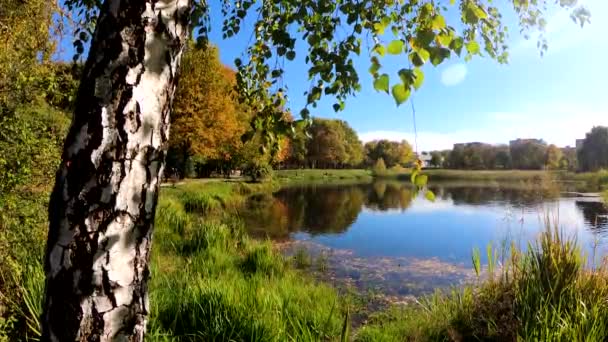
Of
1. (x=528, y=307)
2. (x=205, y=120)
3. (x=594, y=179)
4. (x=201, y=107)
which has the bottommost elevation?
(x=528, y=307)

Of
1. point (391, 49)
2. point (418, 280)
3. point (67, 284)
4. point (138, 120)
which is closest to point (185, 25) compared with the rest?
point (138, 120)

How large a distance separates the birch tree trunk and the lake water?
5.76m

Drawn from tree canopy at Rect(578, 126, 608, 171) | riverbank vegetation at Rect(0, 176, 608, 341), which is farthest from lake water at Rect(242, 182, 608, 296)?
tree canopy at Rect(578, 126, 608, 171)

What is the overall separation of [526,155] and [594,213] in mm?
41304

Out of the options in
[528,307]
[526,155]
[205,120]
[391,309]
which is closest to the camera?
[528,307]

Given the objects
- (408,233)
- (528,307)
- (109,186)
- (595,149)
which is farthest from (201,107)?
(595,149)

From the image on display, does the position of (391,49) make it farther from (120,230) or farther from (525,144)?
(525,144)

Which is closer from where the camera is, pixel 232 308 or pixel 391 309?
pixel 232 308

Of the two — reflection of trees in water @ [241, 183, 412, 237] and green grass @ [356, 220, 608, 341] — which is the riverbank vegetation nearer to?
green grass @ [356, 220, 608, 341]

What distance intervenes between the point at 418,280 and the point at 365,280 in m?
1.28

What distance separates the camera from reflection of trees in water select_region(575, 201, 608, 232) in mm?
15540

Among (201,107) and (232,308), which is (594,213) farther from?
(201,107)

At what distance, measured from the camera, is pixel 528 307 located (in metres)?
4.63

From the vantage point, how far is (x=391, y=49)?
1388 millimetres
